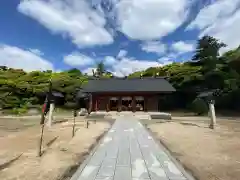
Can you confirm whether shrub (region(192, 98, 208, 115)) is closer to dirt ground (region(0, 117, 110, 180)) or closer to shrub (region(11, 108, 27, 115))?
dirt ground (region(0, 117, 110, 180))

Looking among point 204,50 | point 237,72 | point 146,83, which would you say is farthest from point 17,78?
point 237,72

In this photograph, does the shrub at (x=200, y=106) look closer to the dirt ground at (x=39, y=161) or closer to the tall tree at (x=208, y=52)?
the tall tree at (x=208, y=52)

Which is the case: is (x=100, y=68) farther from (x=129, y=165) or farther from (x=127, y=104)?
(x=129, y=165)

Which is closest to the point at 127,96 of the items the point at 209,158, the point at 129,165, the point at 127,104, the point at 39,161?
the point at 127,104

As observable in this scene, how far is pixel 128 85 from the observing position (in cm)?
3409

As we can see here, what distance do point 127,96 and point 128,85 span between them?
8.87 ft

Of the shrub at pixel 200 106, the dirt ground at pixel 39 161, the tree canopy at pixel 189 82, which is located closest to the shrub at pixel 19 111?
the tree canopy at pixel 189 82

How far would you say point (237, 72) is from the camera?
3130 centimetres

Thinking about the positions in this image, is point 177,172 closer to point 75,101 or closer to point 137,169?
point 137,169

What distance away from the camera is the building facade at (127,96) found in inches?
1231

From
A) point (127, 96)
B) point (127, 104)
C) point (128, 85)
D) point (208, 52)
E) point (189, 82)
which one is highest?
point (208, 52)

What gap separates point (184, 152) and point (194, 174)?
277cm

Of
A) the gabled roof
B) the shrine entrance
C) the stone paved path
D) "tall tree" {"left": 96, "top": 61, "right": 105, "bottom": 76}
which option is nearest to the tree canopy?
the gabled roof

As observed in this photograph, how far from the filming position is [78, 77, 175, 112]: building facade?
31.3m
